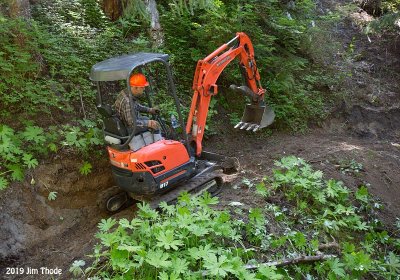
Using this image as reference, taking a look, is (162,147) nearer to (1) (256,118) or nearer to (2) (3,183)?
(2) (3,183)

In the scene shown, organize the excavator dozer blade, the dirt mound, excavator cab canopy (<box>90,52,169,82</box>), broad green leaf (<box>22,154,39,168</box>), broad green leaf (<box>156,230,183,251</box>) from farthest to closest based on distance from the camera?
the excavator dozer blade
broad green leaf (<box>22,154,39,168</box>)
the dirt mound
excavator cab canopy (<box>90,52,169,82</box>)
broad green leaf (<box>156,230,183,251</box>)

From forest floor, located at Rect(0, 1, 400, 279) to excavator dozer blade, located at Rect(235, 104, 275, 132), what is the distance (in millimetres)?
533

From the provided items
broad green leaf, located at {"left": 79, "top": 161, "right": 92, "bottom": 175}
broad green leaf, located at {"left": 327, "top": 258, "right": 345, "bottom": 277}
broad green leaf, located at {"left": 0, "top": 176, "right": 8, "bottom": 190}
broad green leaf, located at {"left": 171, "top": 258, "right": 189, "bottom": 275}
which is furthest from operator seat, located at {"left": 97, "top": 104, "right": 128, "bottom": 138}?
broad green leaf, located at {"left": 327, "top": 258, "right": 345, "bottom": 277}

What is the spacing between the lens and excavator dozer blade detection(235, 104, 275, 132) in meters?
7.58

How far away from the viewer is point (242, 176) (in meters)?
6.54

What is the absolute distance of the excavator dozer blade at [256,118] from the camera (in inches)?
299

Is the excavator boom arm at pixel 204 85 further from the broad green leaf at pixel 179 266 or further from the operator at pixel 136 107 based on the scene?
the broad green leaf at pixel 179 266

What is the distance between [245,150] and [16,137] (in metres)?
4.28

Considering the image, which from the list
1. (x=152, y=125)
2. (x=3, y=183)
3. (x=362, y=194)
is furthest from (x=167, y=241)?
(x=362, y=194)

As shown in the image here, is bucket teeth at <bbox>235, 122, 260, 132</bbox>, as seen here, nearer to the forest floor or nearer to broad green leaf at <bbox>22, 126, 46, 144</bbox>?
the forest floor

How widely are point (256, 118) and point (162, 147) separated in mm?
2836

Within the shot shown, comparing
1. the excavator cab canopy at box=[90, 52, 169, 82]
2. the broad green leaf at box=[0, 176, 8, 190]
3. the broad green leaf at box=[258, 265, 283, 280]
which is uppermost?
the excavator cab canopy at box=[90, 52, 169, 82]

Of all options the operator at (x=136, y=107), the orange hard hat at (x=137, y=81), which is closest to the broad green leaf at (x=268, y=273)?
the operator at (x=136, y=107)

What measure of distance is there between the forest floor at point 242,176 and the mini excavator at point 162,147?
44 cm
